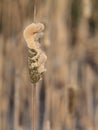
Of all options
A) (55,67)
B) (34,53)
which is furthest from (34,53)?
(55,67)

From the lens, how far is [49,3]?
5.41 feet

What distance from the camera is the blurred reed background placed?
5.38 ft

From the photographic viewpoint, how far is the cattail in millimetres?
775

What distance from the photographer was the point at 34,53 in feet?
2.54

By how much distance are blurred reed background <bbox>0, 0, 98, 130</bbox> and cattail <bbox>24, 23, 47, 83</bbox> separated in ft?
2.20

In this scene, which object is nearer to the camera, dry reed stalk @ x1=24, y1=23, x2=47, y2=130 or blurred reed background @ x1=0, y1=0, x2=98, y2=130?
dry reed stalk @ x1=24, y1=23, x2=47, y2=130

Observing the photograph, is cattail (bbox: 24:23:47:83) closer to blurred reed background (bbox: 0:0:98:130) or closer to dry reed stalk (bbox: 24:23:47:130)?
dry reed stalk (bbox: 24:23:47:130)

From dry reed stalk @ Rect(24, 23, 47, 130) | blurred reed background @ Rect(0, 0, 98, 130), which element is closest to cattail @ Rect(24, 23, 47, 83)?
dry reed stalk @ Rect(24, 23, 47, 130)

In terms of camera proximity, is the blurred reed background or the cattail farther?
the blurred reed background

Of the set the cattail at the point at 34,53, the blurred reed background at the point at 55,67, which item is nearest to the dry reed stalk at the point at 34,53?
the cattail at the point at 34,53

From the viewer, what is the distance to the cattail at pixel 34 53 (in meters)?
0.77

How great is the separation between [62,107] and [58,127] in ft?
0.45

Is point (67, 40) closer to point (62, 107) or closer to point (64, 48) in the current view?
point (64, 48)

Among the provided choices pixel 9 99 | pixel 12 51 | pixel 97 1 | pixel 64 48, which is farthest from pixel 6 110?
pixel 97 1
